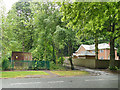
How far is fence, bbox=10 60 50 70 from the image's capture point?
50.9 feet

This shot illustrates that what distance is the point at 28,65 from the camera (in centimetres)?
1608

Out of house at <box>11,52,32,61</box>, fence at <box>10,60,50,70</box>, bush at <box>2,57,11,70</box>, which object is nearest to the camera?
bush at <box>2,57,11,70</box>

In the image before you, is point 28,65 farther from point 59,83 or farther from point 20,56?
point 59,83

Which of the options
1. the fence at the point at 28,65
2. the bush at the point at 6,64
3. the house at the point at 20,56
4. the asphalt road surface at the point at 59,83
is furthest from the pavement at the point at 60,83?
the house at the point at 20,56

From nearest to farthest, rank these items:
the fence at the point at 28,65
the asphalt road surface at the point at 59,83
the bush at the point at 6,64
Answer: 1. the asphalt road surface at the point at 59,83
2. the bush at the point at 6,64
3. the fence at the point at 28,65

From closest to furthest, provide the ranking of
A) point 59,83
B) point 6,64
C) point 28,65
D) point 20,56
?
point 59,83, point 6,64, point 28,65, point 20,56

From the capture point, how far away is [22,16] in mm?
20469

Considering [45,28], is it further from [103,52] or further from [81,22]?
[103,52]

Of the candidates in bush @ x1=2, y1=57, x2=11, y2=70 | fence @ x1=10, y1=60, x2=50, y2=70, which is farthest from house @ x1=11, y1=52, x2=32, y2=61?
bush @ x1=2, y1=57, x2=11, y2=70

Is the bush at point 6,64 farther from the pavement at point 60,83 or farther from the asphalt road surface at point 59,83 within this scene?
the asphalt road surface at point 59,83

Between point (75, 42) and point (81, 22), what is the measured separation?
8633 mm

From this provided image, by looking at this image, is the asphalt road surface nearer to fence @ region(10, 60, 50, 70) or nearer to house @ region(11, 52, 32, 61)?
fence @ region(10, 60, 50, 70)

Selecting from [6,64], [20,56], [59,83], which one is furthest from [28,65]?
[59,83]

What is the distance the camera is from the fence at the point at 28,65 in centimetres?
1551
